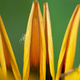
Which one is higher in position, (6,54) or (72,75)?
(6,54)

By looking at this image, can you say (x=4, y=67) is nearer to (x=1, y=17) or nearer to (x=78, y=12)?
(x=1, y=17)

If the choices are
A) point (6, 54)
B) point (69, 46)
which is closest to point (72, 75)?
point (69, 46)

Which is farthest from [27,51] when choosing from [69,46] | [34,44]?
[69,46]

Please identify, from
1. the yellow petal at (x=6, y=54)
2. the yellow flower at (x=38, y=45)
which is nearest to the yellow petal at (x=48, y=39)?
the yellow flower at (x=38, y=45)

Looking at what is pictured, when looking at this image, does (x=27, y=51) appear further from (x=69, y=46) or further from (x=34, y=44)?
(x=69, y=46)

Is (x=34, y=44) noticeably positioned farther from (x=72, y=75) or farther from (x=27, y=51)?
(x=72, y=75)

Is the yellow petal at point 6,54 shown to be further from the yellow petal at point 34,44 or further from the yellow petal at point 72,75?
the yellow petal at point 72,75
